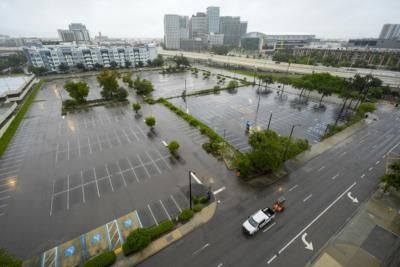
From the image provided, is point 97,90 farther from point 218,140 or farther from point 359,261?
point 359,261

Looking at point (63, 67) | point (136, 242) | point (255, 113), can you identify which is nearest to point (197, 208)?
point (136, 242)

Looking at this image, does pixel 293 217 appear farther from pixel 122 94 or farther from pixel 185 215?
pixel 122 94

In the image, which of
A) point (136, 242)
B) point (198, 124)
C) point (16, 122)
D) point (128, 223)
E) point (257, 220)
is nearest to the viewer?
point (136, 242)

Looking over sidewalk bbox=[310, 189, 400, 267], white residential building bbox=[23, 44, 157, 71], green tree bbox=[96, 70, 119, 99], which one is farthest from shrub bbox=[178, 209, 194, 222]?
white residential building bbox=[23, 44, 157, 71]

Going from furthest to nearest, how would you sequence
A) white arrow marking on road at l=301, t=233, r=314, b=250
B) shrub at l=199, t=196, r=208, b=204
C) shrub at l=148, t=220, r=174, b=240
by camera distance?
shrub at l=199, t=196, r=208, b=204 < shrub at l=148, t=220, r=174, b=240 < white arrow marking on road at l=301, t=233, r=314, b=250

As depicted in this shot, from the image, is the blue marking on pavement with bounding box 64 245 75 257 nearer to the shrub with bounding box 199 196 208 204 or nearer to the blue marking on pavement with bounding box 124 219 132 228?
the blue marking on pavement with bounding box 124 219 132 228

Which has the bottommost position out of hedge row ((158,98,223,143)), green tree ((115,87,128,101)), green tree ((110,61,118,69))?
hedge row ((158,98,223,143))

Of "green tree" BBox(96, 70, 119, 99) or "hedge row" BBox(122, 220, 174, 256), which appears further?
"green tree" BBox(96, 70, 119, 99)
